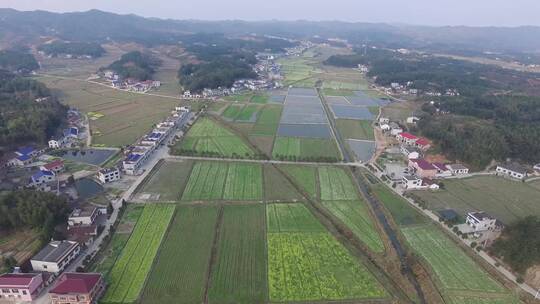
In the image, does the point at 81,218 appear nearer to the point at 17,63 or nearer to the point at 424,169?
the point at 424,169

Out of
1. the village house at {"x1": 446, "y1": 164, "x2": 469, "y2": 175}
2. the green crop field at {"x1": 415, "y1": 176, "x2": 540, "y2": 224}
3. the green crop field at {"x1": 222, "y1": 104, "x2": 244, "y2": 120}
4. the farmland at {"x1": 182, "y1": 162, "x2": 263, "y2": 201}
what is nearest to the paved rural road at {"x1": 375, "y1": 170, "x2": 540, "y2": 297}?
the green crop field at {"x1": 415, "y1": 176, "x2": 540, "y2": 224}

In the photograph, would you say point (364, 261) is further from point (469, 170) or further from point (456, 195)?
point (469, 170)

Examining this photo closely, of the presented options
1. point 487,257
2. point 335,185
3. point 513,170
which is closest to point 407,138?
point 513,170

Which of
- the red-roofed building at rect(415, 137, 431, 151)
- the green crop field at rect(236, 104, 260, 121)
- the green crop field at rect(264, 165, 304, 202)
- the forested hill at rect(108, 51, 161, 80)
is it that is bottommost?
the green crop field at rect(264, 165, 304, 202)

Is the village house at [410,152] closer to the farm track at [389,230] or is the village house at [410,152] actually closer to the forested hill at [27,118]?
the farm track at [389,230]

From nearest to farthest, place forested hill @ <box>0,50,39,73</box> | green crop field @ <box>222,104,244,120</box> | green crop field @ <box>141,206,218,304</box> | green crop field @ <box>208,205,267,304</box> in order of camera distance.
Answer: green crop field @ <box>141,206,218,304</box> → green crop field @ <box>208,205,267,304</box> → green crop field @ <box>222,104,244,120</box> → forested hill @ <box>0,50,39,73</box>

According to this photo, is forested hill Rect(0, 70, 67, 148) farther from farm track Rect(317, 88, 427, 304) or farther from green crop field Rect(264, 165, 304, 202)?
farm track Rect(317, 88, 427, 304)
